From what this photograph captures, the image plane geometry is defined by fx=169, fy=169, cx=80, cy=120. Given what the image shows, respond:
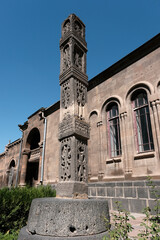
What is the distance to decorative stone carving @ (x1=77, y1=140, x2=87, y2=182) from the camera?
3.98 meters

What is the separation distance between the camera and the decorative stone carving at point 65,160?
3.96 meters

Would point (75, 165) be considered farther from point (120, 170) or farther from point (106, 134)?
point (106, 134)

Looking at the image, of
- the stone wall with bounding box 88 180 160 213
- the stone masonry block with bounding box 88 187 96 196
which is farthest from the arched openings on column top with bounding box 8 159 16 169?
the stone wall with bounding box 88 180 160 213

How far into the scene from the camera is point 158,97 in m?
6.81

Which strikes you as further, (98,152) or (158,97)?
(98,152)

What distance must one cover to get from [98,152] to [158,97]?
150 inches

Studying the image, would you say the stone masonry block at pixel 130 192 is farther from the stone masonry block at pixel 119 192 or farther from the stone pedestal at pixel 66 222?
the stone pedestal at pixel 66 222

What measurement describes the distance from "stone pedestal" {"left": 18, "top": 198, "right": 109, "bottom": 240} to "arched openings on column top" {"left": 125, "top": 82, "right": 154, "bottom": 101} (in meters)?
5.65

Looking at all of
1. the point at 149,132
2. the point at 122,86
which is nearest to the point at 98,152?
the point at 149,132

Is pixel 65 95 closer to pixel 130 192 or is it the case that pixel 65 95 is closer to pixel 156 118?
pixel 156 118

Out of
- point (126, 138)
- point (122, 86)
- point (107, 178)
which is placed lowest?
point (107, 178)

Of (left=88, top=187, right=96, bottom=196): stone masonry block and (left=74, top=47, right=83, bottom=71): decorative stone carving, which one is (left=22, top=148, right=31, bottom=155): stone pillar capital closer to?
(left=88, top=187, right=96, bottom=196): stone masonry block

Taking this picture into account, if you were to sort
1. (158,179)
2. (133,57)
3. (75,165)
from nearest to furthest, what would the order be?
(75,165) → (158,179) → (133,57)

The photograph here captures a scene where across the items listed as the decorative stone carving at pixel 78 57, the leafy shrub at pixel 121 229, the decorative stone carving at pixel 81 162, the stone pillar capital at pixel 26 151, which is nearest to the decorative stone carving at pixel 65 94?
the decorative stone carving at pixel 78 57
